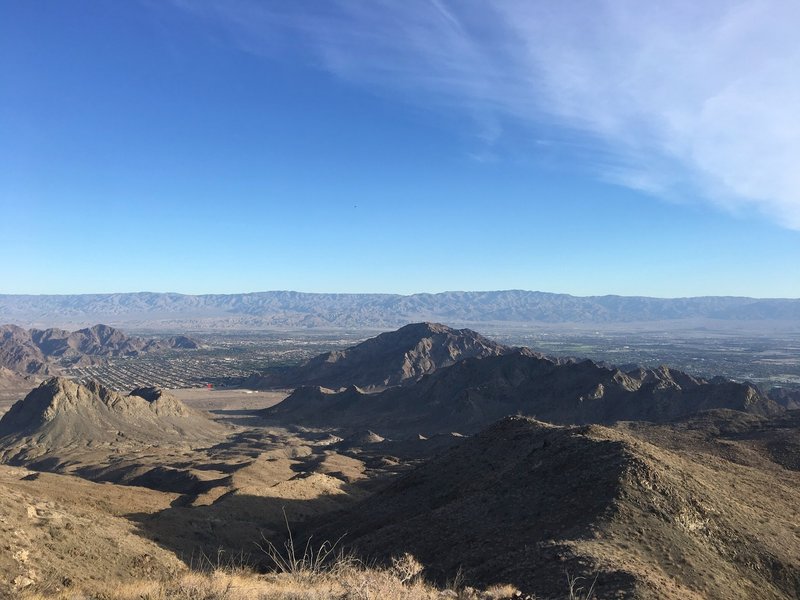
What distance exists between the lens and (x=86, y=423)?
81.9 meters

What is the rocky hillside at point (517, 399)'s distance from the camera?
8438 centimetres

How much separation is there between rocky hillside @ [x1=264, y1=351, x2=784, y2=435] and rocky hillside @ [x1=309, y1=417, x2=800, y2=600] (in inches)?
2129

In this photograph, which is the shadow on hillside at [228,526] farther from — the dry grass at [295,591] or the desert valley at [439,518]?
the dry grass at [295,591]

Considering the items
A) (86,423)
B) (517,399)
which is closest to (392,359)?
(517,399)

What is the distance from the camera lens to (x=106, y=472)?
2170 inches

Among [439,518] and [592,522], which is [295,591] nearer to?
[592,522]

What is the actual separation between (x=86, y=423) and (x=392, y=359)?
87286mm

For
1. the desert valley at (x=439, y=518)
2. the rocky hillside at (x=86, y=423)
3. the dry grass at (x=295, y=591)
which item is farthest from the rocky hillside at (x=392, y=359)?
the dry grass at (x=295, y=591)

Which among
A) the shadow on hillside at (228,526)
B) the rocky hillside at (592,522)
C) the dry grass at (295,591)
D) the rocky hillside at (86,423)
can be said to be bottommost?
the rocky hillside at (86,423)

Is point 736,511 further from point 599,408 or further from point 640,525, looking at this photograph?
point 599,408

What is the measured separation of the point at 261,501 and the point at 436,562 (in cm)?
1793

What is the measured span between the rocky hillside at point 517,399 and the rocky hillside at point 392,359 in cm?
3148

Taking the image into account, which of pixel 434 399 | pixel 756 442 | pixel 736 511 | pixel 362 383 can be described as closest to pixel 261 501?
pixel 736 511

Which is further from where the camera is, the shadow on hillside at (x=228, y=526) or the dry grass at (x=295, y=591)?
the shadow on hillside at (x=228, y=526)
